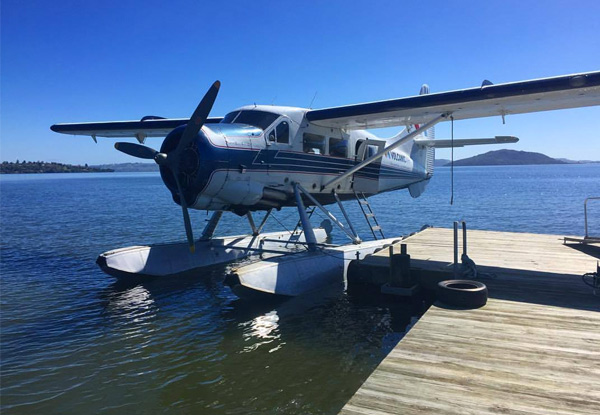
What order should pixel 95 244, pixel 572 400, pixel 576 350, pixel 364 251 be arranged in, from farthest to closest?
pixel 95 244 < pixel 364 251 < pixel 576 350 < pixel 572 400

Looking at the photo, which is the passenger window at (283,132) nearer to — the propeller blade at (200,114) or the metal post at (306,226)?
the metal post at (306,226)

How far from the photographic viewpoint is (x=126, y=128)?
522 inches

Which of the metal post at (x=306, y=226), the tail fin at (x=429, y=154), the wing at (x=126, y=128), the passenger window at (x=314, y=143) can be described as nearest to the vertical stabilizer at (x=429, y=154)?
the tail fin at (x=429, y=154)

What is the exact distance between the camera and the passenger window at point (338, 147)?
37.2 feet

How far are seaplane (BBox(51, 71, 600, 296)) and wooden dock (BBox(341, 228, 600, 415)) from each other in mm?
3437

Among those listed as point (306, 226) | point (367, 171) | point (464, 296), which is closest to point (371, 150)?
point (367, 171)

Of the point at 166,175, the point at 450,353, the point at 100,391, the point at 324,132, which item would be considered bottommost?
the point at 100,391

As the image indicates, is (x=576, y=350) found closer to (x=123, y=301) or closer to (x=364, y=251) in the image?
(x=364, y=251)

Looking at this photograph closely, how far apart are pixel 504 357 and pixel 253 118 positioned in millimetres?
7096

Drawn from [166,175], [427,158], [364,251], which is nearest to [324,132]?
[364,251]

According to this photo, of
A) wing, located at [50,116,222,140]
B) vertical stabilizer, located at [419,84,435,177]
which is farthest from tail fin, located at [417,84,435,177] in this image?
wing, located at [50,116,222,140]

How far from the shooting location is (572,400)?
3.32 m

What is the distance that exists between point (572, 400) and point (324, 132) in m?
8.63

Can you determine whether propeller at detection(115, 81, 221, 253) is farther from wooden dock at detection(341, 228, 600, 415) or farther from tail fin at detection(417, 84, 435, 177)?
tail fin at detection(417, 84, 435, 177)
